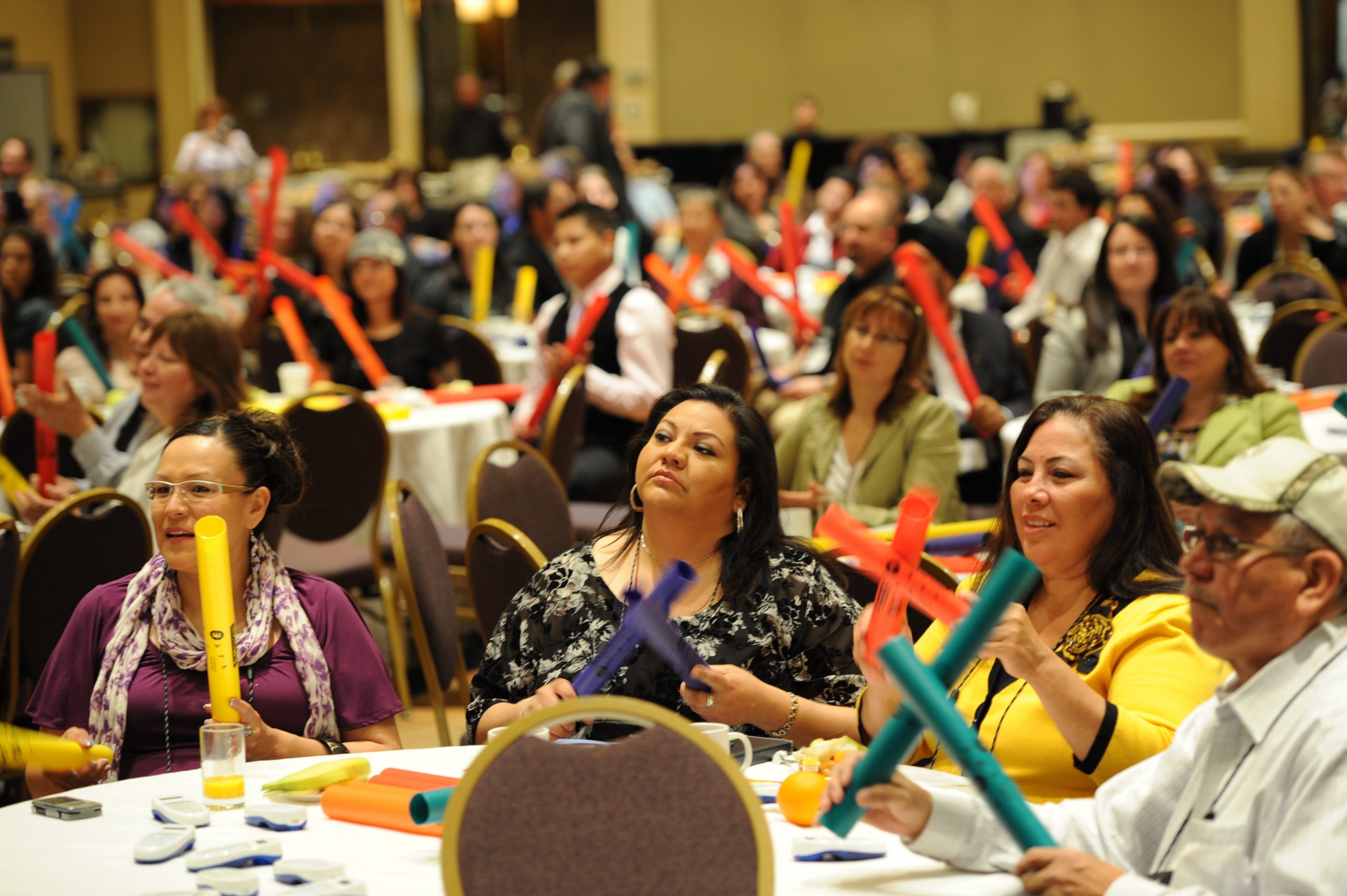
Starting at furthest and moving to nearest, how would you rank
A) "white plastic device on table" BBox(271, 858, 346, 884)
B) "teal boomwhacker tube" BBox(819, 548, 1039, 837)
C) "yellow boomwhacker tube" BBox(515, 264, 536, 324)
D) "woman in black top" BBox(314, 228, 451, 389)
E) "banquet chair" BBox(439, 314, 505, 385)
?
"yellow boomwhacker tube" BBox(515, 264, 536, 324) < "banquet chair" BBox(439, 314, 505, 385) < "woman in black top" BBox(314, 228, 451, 389) < "white plastic device on table" BBox(271, 858, 346, 884) < "teal boomwhacker tube" BBox(819, 548, 1039, 837)

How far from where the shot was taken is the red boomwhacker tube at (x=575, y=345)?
4.65 metres

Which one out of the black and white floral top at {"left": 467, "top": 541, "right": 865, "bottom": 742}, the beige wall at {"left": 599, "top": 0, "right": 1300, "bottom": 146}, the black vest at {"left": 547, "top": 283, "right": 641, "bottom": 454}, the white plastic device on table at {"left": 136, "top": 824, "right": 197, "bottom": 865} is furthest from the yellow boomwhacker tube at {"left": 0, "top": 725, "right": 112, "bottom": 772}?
the beige wall at {"left": 599, "top": 0, "right": 1300, "bottom": 146}

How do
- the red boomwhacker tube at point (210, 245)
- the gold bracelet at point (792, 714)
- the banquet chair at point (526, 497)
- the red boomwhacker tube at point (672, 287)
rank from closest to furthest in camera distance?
the gold bracelet at point (792, 714) < the banquet chair at point (526, 497) < the red boomwhacker tube at point (672, 287) < the red boomwhacker tube at point (210, 245)

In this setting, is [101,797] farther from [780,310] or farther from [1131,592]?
[780,310]

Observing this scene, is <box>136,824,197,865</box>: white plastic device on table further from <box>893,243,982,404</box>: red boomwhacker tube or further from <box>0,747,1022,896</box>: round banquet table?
<box>893,243,982,404</box>: red boomwhacker tube

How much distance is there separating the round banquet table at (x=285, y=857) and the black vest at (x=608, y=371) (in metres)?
2.91

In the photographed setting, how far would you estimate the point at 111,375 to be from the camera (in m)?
5.11

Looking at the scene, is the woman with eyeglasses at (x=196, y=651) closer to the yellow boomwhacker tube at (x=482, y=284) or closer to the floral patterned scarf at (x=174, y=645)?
the floral patterned scarf at (x=174, y=645)

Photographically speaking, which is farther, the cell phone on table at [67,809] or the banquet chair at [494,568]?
the banquet chair at [494,568]

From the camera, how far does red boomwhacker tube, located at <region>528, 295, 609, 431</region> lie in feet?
15.3

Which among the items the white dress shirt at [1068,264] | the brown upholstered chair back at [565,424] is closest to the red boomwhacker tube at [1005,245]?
the white dress shirt at [1068,264]

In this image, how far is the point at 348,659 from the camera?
2.33 metres

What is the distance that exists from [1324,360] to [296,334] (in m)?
3.40

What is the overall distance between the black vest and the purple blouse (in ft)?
7.77
